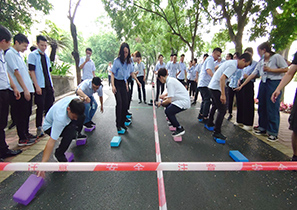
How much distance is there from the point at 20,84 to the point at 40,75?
484 millimetres

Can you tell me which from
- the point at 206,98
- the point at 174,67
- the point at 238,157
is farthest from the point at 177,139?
the point at 174,67

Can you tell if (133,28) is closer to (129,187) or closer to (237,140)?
(237,140)

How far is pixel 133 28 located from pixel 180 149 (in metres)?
7.64

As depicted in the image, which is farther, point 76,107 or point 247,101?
point 247,101

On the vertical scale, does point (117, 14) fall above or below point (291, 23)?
above

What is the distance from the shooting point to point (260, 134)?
11.9 feet

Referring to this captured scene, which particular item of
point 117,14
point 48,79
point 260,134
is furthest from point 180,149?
point 117,14

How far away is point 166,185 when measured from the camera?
1923 mm

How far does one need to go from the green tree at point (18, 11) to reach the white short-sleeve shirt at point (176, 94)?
21.9 feet

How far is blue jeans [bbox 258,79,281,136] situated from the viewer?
3.22 m

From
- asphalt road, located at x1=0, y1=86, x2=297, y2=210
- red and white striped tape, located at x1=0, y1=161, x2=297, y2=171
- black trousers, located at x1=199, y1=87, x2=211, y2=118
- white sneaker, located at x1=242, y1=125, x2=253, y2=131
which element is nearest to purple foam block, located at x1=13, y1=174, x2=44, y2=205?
asphalt road, located at x1=0, y1=86, x2=297, y2=210

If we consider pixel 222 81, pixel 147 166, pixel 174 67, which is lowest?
pixel 147 166

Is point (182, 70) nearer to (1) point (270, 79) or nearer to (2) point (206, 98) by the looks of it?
(2) point (206, 98)

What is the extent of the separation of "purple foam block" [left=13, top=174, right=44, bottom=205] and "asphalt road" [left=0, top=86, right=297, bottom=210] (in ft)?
0.22
